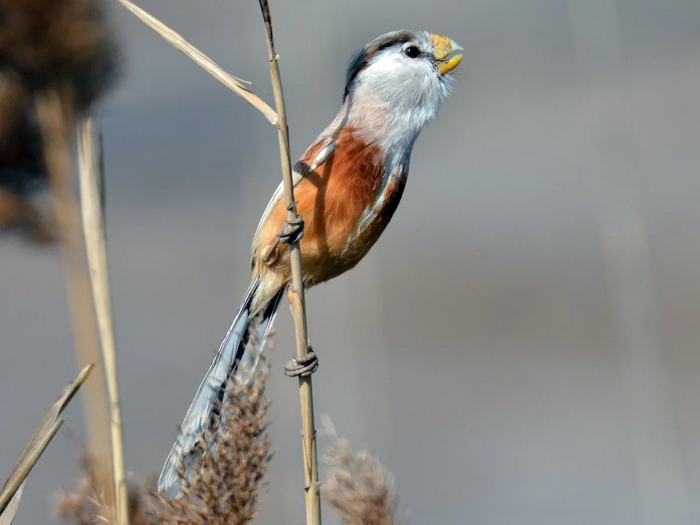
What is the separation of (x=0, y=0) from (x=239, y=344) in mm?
585

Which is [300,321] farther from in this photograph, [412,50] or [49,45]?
[412,50]

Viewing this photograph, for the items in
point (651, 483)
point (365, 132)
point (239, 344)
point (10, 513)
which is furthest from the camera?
point (651, 483)

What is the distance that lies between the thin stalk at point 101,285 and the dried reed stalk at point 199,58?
0.44ft

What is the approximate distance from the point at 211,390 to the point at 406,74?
696 millimetres

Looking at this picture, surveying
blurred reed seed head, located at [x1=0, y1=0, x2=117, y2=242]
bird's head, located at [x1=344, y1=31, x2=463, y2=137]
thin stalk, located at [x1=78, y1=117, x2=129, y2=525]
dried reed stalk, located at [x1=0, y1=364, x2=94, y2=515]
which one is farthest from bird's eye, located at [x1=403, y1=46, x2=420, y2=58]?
dried reed stalk, located at [x1=0, y1=364, x2=94, y2=515]

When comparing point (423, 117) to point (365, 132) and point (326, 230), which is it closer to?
point (365, 132)

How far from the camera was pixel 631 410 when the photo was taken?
311 cm

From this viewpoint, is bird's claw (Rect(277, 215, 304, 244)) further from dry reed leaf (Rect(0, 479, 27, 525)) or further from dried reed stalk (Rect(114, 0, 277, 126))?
dry reed leaf (Rect(0, 479, 27, 525))

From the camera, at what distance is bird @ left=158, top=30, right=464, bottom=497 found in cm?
115

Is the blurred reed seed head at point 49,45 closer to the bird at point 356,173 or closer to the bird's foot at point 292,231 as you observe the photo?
the bird's foot at point 292,231

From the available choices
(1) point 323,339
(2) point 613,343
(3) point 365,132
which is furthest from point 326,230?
(2) point 613,343

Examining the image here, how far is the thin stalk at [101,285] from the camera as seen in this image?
0.67m

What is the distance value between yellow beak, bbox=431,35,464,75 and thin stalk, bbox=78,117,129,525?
769 mm

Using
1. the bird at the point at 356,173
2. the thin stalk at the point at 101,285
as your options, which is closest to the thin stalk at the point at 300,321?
the thin stalk at the point at 101,285
